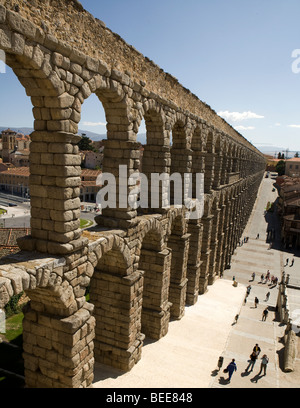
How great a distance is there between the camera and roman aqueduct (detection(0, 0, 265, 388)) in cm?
680

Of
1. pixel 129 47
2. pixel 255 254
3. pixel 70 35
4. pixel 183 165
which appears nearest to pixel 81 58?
pixel 70 35

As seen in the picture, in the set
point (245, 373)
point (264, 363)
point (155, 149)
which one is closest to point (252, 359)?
point (264, 363)

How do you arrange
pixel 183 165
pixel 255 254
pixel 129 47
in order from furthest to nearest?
pixel 255 254, pixel 183 165, pixel 129 47

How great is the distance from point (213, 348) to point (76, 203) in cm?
1132

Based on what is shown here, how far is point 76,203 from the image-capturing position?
7.87 m

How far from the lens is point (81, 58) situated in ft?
25.2

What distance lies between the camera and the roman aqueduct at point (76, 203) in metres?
6.80

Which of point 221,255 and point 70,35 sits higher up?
point 70,35

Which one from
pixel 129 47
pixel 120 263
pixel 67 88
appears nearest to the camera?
pixel 67 88

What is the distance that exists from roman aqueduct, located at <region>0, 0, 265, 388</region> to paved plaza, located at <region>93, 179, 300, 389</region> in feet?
2.82

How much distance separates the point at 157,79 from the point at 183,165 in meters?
4.95

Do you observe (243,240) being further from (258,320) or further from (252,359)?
(252,359)

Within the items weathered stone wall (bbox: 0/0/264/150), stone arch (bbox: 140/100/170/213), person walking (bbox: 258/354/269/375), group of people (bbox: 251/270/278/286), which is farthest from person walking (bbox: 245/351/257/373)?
group of people (bbox: 251/270/278/286)

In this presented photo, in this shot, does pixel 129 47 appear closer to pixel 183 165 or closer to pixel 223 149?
pixel 183 165
